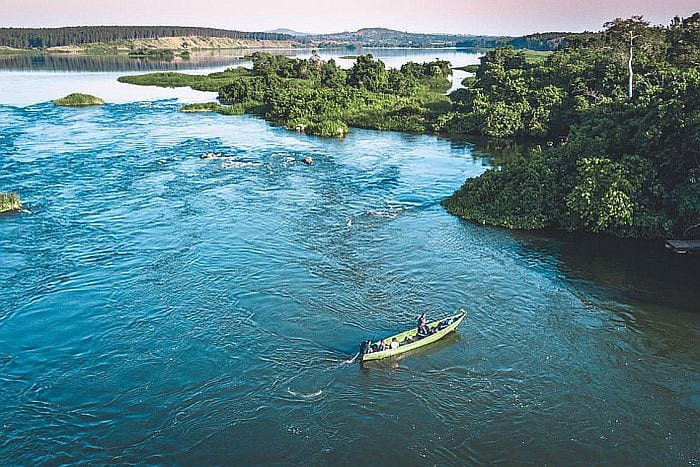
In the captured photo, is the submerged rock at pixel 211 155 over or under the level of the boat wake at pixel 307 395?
over

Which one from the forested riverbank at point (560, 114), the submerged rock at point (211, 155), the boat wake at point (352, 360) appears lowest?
the boat wake at point (352, 360)

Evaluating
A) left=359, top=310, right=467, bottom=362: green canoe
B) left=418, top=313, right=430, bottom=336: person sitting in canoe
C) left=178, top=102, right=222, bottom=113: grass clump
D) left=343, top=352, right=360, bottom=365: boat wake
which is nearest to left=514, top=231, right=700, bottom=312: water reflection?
left=359, top=310, right=467, bottom=362: green canoe

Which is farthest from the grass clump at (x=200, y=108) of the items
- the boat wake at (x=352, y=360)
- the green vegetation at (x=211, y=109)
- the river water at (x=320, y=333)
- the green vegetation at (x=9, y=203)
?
the boat wake at (x=352, y=360)

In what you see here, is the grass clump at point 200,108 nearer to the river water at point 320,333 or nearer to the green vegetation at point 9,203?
the river water at point 320,333

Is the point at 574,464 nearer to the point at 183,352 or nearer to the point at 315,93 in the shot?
the point at 183,352

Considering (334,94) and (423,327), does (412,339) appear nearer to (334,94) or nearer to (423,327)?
(423,327)

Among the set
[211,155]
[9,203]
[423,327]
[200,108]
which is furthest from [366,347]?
[200,108]

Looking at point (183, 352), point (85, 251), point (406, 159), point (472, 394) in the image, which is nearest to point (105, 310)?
point (183, 352)
